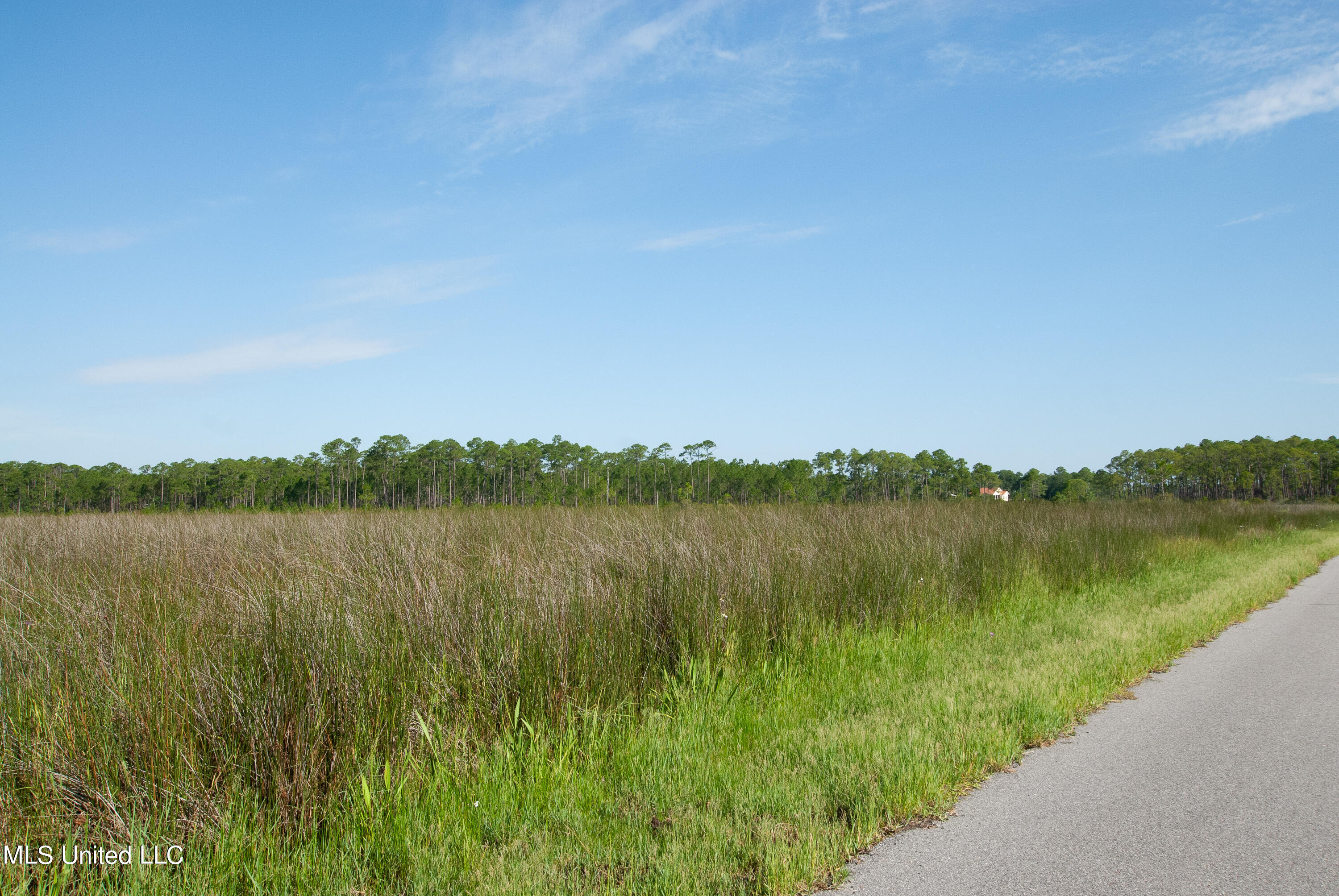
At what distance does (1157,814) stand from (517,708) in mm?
3048

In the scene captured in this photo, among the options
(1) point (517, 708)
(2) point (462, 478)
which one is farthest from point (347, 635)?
(2) point (462, 478)

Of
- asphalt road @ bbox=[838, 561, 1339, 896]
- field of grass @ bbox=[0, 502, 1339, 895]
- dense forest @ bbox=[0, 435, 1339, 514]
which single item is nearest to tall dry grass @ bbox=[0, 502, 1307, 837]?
field of grass @ bbox=[0, 502, 1339, 895]

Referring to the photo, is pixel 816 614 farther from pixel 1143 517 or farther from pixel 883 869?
pixel 1143 517

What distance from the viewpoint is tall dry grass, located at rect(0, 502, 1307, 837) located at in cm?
305

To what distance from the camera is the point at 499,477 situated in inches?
2394

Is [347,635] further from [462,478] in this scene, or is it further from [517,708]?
[462,478]

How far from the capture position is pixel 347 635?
152 inches

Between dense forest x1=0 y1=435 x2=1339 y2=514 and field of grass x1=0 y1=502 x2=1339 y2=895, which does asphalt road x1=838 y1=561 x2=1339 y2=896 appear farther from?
dense forest x1=0 y1=435 x2=1339 y2=514

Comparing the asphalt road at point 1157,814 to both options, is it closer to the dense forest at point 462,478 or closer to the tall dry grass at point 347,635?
the tall dry grass at point 347,635

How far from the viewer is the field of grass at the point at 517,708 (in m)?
2.77

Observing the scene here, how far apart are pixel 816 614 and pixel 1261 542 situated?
17.4 meters

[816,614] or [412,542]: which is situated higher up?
[412,542]

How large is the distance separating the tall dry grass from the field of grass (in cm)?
2

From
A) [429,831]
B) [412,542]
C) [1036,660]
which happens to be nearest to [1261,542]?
[1036,660]
